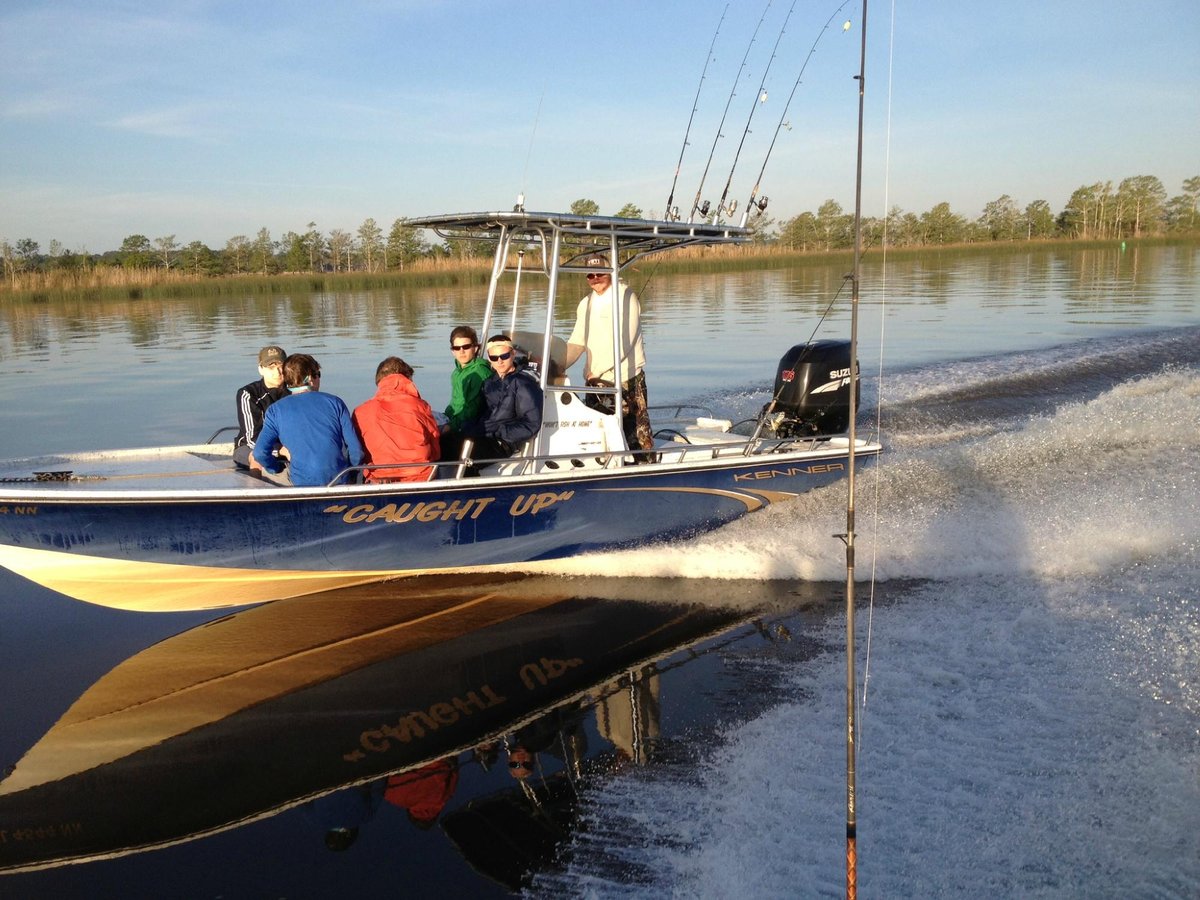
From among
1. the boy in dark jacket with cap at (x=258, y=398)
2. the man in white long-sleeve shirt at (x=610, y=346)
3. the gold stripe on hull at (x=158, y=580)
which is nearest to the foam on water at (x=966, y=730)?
the man in white long-sleeve shirt at (x=610, y=346)

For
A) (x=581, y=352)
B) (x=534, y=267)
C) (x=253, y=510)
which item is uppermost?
→ (x=534, y=267)

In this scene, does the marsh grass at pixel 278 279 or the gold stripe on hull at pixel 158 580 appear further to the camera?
the marsh grass at pixel 278 279

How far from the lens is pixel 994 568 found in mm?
7000

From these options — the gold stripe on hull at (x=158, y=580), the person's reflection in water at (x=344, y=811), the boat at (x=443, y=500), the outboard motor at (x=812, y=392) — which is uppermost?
the outboard motor at (x=812, y=392)

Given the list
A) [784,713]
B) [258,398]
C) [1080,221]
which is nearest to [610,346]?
[258,398]

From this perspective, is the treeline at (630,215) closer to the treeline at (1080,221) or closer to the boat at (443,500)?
the treeline at (1080,221)

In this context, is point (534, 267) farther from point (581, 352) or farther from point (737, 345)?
point (737, 345)

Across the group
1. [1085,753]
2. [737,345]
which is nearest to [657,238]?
[1085,753]

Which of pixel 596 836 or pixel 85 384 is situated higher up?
pixel 85 384

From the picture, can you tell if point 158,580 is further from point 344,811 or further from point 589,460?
point 589,460

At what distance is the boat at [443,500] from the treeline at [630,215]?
101ft

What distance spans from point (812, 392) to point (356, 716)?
494 cm

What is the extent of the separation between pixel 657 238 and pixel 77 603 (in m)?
5.24

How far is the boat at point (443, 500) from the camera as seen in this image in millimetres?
5812
